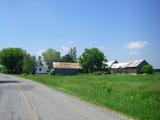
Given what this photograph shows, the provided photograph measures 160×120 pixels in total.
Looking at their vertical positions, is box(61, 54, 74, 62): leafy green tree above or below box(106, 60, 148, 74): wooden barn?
above

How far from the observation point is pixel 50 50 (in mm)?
175875

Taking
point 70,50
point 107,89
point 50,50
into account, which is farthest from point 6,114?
point 70,50

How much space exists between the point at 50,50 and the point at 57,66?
1904 inches

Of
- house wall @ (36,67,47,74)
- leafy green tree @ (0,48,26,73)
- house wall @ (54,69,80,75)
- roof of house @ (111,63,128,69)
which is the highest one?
leafy green tree @ (0,48,26,73)

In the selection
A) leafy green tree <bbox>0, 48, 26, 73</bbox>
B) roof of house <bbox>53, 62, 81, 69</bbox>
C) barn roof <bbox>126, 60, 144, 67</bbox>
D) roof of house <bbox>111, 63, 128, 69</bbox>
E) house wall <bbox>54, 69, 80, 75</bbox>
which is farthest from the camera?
leafy green tree <bbox>0, 48, 26, 73</bbox>

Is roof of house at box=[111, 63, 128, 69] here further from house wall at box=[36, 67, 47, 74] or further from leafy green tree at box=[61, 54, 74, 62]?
house wall at box=[36, 67, 47, 74]

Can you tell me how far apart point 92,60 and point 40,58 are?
67.8 metres

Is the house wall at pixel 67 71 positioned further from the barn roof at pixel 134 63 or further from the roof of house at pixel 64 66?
the barn roof at pixel 134 63

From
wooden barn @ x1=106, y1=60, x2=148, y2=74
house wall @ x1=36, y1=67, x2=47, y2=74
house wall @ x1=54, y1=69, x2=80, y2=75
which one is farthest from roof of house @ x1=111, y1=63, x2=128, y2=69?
house wall @ x1=36, y1=67, x2=47, y2=74

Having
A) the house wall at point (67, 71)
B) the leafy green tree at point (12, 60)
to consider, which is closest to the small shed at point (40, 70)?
the leafy green tree at point (12, 60)

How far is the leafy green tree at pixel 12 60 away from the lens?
15977 cm

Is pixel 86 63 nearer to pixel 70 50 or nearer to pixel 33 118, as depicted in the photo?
pixel 70 50

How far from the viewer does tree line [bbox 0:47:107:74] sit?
12631 centimetres

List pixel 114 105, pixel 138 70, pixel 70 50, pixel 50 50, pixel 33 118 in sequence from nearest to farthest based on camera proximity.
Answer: pixel 33 118, pixel 114 105, pixel 138 70, pixel 50 50, pixel 70 50
